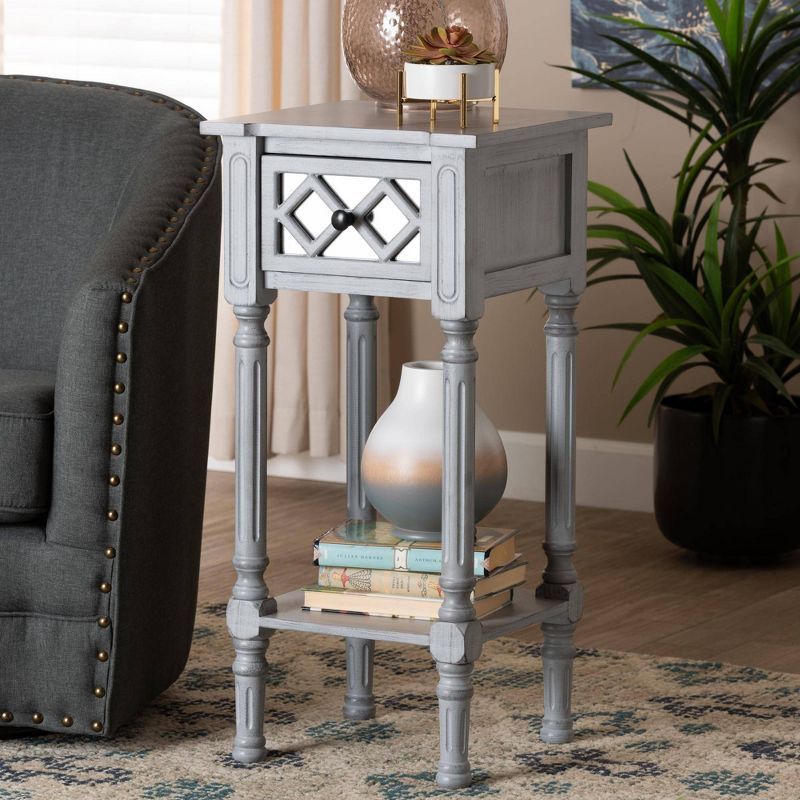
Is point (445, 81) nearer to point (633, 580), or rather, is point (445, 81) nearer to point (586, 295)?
point (633, 580)

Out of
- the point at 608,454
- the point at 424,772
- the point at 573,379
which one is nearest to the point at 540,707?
the point at 424,772

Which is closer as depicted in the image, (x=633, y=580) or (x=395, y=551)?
(x=395, y=551)

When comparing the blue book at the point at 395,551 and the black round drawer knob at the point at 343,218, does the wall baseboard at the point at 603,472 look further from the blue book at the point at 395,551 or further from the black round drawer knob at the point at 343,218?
the black round drawer knob at the point at 343,218

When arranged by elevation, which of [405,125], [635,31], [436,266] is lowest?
[436,266]

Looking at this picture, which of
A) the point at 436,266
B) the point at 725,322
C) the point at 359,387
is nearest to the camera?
the point at 436,266

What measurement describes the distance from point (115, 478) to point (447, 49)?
70 cm

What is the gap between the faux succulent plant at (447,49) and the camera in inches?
85.9

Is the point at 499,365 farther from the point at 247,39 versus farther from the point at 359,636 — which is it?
the point at 359,636

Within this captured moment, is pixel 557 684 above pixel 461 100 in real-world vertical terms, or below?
below

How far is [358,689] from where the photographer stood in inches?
97.5

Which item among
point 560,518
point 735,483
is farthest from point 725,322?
point 560,518

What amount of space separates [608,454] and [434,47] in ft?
6.31

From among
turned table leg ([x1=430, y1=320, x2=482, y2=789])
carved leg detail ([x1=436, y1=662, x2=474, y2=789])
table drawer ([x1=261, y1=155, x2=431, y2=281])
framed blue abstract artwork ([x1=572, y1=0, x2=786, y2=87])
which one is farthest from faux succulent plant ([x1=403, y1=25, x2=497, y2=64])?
framed blue abstract artwork ([x1=572, y1=0, x2=786, y2=87])

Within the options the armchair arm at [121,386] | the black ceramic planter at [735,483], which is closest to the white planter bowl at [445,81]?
the armchair arm at [121,386]
